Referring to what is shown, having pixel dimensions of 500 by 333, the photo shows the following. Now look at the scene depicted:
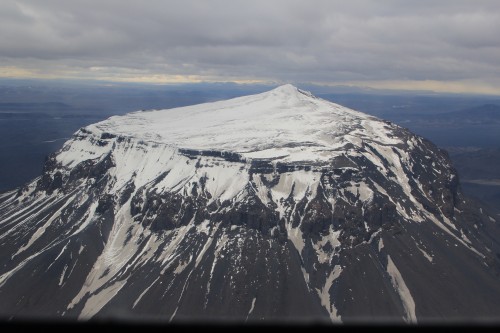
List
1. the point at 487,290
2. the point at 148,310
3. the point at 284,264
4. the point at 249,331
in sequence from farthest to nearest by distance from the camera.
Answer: the point at 284,264, the point at 487,290, the point at 148,310, the point at 249,331

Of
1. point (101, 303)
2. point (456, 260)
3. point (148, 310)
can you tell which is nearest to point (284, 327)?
point (148, 310)

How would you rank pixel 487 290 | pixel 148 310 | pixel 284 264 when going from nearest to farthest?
pixel 148 310
pixel 487 290
pixel 284 264

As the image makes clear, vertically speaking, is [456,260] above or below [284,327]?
below

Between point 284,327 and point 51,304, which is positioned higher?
point 284,327

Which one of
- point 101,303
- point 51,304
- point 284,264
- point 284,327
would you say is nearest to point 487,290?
point 284,264

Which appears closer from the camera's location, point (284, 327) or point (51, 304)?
point (284, 327)

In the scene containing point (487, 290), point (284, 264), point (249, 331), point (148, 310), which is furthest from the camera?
point (284, 264)

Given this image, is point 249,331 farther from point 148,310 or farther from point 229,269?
point 229,269

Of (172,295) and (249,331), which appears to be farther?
(172,295)

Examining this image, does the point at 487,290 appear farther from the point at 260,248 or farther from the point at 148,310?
the point at 148,310
